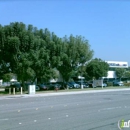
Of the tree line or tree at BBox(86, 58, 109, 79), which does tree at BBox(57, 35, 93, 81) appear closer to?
the tree line

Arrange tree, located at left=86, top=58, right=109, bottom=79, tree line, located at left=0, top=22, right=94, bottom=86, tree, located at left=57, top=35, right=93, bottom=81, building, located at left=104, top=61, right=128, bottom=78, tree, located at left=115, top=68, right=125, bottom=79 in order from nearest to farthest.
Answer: tree line, located at left=0, top=22, right=94, bottom=86 → tree, located at left=57, top=35, right=93, bottom=81 → tree, located at left=86, top=58, right=109, bottom=79 → tree, located at left=115, top=68, right=125, bottom=79 → building, located at left=104, top=61, right=128, bottom=78

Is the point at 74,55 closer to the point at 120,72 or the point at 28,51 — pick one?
the point at 28,51

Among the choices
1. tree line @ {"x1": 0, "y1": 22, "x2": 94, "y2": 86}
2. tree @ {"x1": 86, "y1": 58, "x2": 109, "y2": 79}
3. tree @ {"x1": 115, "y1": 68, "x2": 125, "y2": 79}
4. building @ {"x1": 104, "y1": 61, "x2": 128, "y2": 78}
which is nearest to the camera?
tree line @ {"x1": 0, "y1": 22, "x2": 94, "y2": 86}

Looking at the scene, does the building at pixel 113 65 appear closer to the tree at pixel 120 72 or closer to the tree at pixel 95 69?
the tree at pixel 120 72

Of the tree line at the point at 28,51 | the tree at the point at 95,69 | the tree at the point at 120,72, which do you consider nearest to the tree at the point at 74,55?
the tree line at the point at 28,51

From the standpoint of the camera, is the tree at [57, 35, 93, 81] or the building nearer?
the tree at [57, 35, 93, 81]

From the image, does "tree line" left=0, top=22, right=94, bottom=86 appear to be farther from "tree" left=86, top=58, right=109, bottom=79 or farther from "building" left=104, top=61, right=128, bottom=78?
"building" left=104, top=61, right=128, bottom=78

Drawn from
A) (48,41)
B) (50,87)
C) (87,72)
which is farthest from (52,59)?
(87,72)

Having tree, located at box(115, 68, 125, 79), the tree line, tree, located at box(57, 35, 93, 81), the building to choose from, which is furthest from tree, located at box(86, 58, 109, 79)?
the building

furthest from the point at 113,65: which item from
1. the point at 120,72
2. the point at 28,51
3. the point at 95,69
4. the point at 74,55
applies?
the point at 28,51

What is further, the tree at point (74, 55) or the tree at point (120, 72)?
the tree at point (120, 72)

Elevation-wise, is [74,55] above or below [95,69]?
above

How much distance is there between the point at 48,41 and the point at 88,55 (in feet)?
43.4

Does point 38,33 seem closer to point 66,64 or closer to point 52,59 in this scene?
point 52,59
